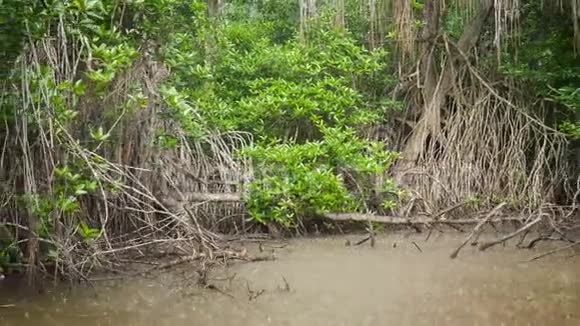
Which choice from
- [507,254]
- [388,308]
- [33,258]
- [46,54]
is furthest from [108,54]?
[507,254]

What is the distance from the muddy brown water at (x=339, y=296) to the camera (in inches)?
147

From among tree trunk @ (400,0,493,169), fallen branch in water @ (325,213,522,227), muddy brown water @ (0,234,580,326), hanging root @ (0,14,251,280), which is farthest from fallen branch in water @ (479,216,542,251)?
tree trunk @ (400,0,493,169)

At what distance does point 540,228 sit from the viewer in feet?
21.8

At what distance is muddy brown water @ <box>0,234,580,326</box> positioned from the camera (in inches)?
147

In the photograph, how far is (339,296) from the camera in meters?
4.26

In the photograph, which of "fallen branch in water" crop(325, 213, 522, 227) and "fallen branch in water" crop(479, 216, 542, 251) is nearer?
"fallen branch in water" crop(479, 216, 542, 251)

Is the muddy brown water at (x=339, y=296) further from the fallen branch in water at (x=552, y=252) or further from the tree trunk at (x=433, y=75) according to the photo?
the tree trunk at (x=433, y=75)

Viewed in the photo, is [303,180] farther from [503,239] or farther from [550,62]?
[550,62]

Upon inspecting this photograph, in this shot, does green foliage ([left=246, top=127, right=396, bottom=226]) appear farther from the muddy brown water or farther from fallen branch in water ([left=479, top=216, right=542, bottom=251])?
fallen branch in water ([left=479, top=216, right=542, bottom=251])

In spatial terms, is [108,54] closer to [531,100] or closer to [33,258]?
[33,258]

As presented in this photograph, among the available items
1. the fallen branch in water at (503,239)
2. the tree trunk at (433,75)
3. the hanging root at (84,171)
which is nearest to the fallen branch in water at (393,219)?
the fallen branch in water at (503,239)

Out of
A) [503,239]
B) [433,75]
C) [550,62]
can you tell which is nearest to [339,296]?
[503,239]

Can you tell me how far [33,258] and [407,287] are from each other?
2103 mm

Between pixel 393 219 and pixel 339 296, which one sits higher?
pixel 339 296
